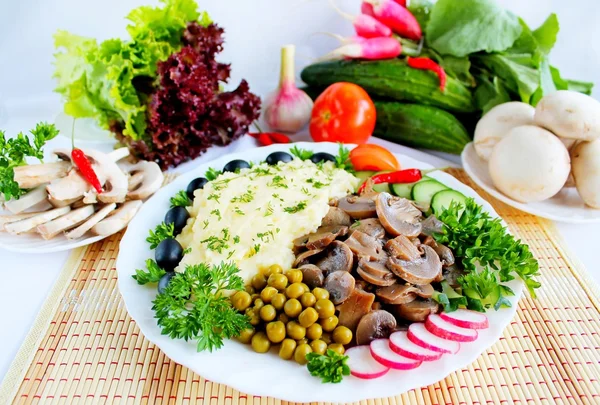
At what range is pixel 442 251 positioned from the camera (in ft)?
12.6

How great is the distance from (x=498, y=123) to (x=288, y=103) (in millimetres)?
2453

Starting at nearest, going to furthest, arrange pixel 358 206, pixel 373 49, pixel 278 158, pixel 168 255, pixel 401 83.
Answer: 1. pixel 168 255
2. pixel 358 206
3. pixel 278 158
4. pixel 401 83
5. pixel 373 49

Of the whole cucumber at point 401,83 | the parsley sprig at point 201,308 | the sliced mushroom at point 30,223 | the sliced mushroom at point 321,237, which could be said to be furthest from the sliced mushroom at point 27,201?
the whole cucumber at point 401,83

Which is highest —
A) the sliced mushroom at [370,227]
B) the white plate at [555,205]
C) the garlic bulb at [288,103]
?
the sliced mushroom at [370,227]

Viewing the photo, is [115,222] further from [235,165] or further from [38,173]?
[235,165]

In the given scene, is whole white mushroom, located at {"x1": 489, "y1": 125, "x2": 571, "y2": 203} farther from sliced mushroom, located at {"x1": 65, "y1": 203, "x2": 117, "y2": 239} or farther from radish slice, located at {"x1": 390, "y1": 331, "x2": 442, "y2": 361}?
sliced mushroom, located at {"x1": 65, "y1": 203, "x2": 117, "y2": 239}

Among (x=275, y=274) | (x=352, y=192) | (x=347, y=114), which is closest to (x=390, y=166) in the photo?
(x=352, y=192)

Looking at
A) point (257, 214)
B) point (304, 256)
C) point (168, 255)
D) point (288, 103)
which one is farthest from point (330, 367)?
point (288, 103)

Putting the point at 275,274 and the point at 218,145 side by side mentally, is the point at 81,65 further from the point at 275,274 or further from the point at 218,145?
the point at 275,274

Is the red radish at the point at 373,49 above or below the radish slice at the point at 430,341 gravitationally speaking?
above

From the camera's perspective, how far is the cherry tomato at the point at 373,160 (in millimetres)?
4949

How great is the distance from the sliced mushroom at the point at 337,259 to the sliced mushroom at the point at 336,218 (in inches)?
13.4

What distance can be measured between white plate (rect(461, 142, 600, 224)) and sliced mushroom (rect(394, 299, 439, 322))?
1961 millimetres

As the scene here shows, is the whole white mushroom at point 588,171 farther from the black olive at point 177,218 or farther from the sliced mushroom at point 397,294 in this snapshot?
the black olive at point 177,218
